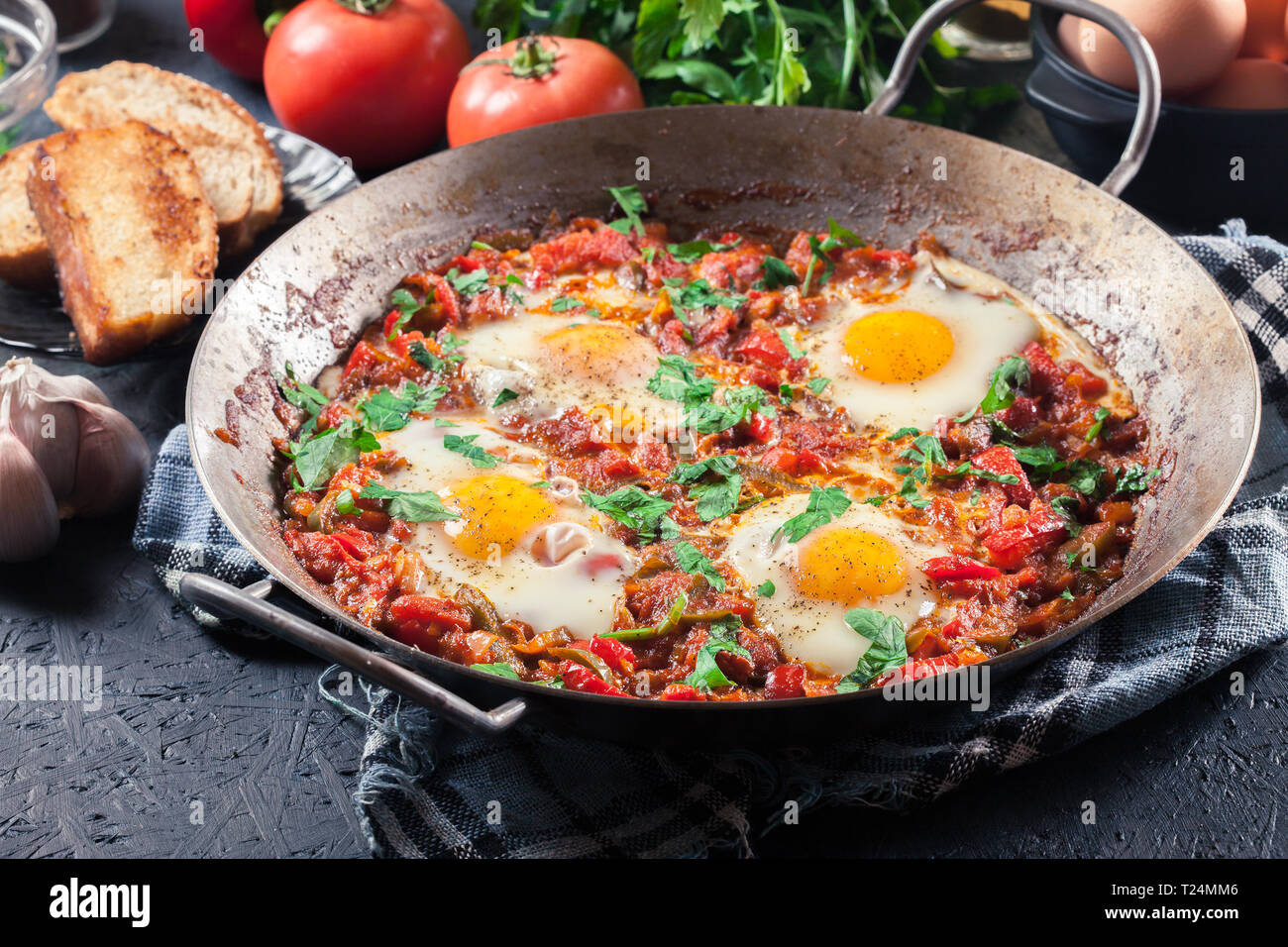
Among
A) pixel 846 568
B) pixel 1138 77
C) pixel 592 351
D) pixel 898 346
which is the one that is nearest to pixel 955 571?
pixel 846 568

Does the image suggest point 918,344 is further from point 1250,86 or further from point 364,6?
point 364,6

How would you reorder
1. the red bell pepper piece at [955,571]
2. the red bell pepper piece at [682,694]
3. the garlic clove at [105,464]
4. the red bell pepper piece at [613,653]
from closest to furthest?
the red bell pepper piece at [682,694]
the red bell pepper piece at [613,653]
the red bell pepper piece at [955,571]
the garlic clove at [105,464]

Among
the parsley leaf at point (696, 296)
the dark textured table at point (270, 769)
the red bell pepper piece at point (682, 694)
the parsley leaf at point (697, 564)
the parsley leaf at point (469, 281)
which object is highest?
the parsley leaf at point (469, 281)

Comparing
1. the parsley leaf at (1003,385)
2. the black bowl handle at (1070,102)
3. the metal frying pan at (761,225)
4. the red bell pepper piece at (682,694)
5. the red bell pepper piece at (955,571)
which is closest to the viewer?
→ the metal frying pan at (761,225)

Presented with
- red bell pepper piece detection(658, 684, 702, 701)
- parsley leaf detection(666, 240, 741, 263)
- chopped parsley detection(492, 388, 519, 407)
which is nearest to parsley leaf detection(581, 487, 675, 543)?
chopped parsley detection(492, 388, 519, 407)

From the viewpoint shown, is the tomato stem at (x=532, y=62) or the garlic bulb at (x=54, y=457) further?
the tomato stem at (x=532, y=62)

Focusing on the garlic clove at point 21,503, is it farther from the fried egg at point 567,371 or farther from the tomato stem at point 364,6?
the tomato stem at point 364,6

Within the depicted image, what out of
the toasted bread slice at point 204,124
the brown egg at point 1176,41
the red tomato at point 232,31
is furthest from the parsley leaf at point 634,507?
the red tomato at point 232,31
